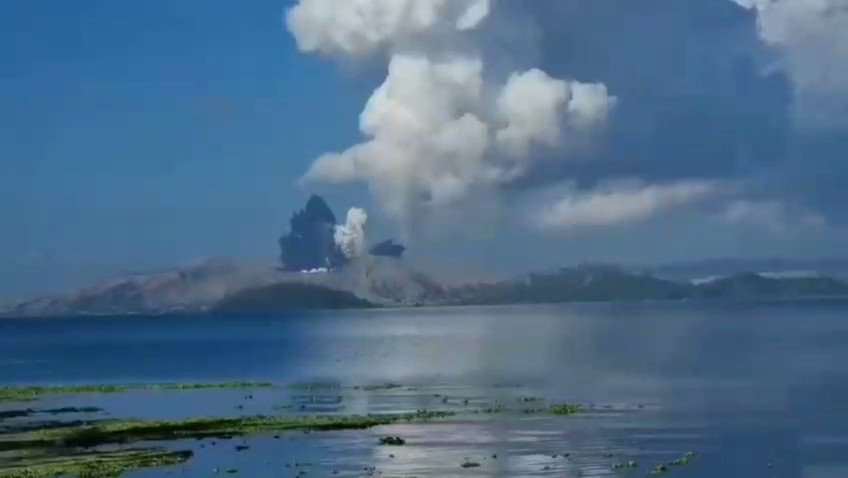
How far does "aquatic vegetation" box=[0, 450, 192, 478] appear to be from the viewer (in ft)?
190

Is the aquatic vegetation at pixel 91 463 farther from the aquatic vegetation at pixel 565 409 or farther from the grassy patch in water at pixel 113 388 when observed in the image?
the grassy patch in water at pixel 113 388

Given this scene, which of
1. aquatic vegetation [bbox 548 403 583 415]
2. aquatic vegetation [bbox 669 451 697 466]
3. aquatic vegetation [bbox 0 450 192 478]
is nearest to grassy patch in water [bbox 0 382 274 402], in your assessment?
aquatic vegetation [bbox 548 403 583 415]

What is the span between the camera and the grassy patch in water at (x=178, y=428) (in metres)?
72.8

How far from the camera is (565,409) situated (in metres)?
87.5

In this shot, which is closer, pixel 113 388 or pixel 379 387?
pixel 379 387

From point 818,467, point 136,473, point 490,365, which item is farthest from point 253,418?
point 490,365

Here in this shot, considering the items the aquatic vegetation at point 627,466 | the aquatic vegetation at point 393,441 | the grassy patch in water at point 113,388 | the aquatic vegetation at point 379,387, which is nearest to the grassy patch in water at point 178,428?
the aquatic vegetation at point 393,441

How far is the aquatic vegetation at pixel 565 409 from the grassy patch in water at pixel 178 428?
7.30m

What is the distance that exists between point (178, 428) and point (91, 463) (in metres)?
17.9

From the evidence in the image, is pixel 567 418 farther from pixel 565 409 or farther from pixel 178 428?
pixel 178 428

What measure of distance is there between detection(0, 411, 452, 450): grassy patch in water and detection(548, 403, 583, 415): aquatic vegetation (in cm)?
730

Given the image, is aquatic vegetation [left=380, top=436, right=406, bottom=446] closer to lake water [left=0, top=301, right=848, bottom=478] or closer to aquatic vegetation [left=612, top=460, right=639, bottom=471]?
lake water [left=0, top=301, right=848, bottom=478]

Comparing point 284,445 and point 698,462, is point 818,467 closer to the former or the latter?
point 698,462

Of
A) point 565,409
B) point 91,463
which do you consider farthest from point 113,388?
point 91,463
